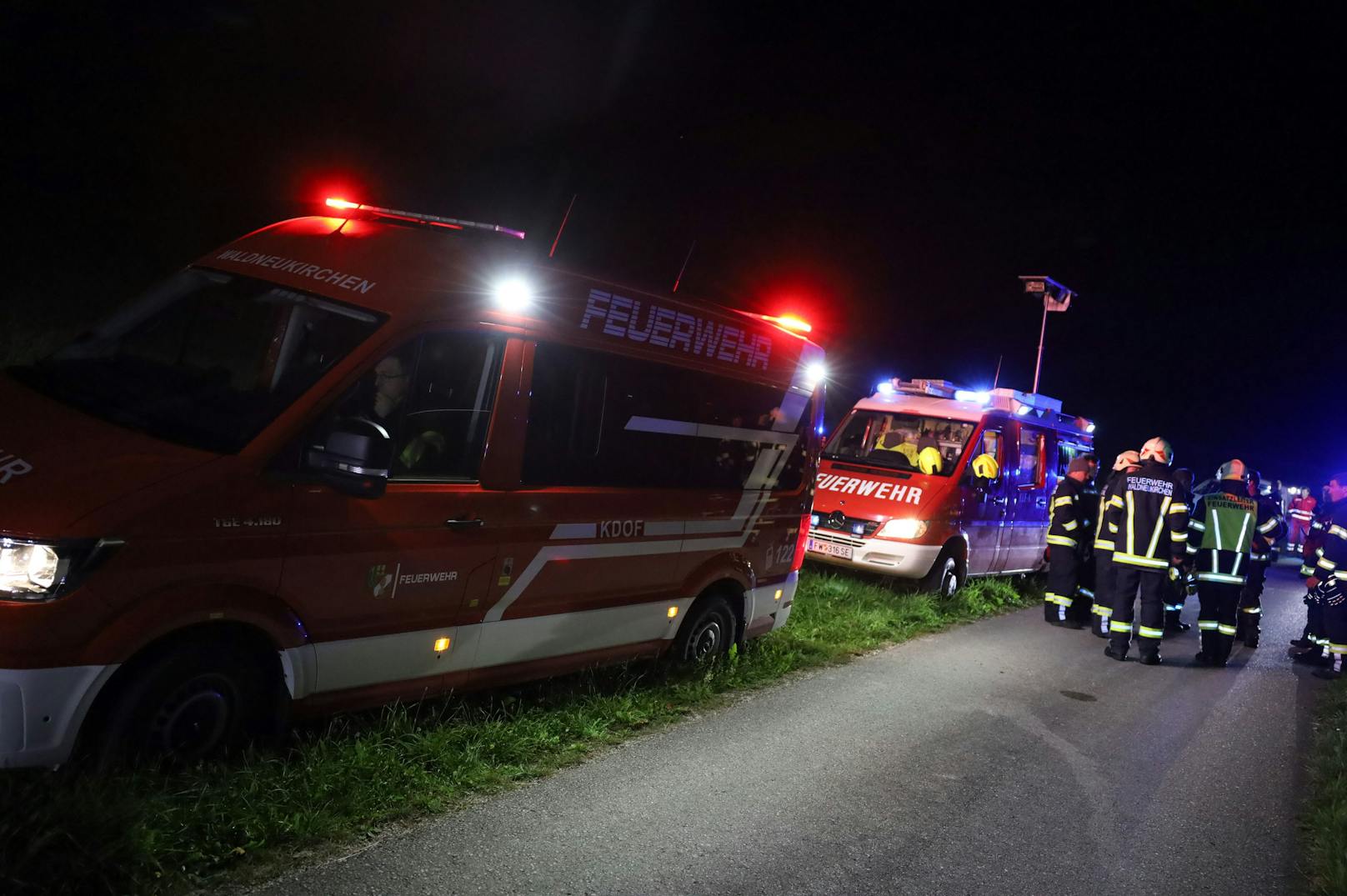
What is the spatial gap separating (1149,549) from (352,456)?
25.1 ft

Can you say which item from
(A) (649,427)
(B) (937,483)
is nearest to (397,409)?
(A) (649,427)

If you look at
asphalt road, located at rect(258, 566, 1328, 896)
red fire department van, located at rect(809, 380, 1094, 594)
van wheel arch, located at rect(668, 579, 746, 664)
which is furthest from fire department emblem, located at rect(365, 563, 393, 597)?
red fire department van, located at rect(809, 380, 1094, 594)

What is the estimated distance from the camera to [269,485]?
3.82m

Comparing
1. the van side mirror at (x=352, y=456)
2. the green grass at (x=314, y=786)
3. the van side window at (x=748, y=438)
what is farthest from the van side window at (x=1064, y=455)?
the van side mirror at (x=352, y=456)

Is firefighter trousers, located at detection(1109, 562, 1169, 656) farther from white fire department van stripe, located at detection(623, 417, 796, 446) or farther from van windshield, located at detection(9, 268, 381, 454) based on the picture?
van windshield, located at detection(9, 268, 381, 454)

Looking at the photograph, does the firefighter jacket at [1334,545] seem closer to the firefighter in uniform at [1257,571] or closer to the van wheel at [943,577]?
the firefighter in uniform at [1257,571]

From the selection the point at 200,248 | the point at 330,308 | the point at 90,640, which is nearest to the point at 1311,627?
the point at 330,308

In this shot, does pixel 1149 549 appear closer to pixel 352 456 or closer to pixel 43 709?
pixel 352 456

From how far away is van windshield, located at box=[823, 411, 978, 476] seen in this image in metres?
10.5

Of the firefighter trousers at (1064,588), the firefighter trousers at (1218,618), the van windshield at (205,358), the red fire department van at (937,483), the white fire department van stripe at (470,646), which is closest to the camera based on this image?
the van windshield at (205,358)

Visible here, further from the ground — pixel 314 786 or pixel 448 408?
pixel 448 408

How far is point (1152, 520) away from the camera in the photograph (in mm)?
8930

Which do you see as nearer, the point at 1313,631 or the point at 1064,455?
the point at 1313,631

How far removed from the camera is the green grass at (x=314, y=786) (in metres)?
3.14
